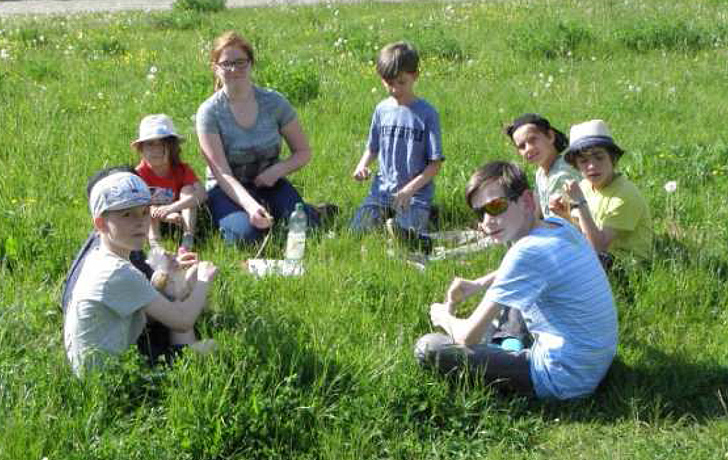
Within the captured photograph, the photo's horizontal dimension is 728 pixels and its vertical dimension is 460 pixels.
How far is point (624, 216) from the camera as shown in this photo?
550 centimetres

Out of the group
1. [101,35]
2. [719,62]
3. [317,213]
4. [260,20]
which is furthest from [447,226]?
[260,20]

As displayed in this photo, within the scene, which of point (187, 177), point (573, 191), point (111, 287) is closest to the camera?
point (111, 287)

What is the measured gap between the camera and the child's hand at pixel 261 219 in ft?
19.8

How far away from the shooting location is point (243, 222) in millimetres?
6270

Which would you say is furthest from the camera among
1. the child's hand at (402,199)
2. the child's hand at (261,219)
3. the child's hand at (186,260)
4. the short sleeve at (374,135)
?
the short sleeve at (374,135)

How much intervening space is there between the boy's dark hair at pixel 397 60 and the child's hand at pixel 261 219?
4.09ft

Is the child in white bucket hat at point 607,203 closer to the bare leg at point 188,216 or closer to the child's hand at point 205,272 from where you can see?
the child's hand at point 205,272

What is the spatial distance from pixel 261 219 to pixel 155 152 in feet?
2.86

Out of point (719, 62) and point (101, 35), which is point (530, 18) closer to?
point (719, 62)

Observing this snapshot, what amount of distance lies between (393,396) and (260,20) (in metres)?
A: 10.9

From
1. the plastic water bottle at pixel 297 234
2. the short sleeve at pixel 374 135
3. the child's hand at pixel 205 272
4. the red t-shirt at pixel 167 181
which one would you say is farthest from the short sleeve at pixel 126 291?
the short sleeve at pixel 374 135

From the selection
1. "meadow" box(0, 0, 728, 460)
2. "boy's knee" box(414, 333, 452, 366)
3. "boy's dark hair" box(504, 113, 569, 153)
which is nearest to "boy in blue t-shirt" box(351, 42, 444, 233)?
"meadow" box(0, 0, 728, 460)

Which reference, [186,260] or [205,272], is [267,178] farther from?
[205,272]

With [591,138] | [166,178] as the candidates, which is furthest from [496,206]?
Answer: [166,178]
